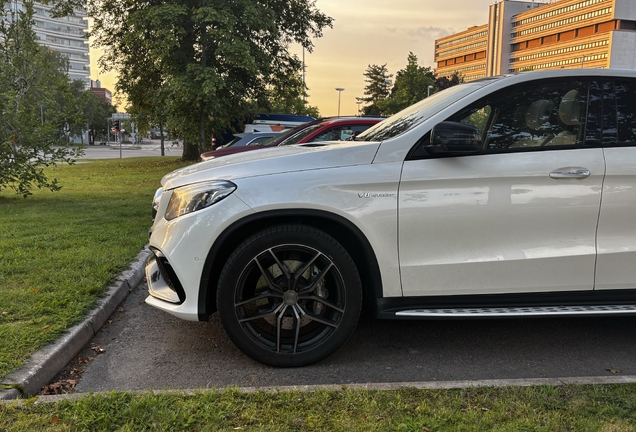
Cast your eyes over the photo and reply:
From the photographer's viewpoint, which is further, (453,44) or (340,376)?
(453,44)

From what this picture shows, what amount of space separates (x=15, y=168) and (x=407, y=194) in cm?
879

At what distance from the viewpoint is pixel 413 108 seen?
154 inches

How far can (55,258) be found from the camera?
518 centimetres

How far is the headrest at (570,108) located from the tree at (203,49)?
15322 mm

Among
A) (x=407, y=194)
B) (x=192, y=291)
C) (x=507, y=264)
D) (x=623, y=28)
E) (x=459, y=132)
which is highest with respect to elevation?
(x=623, y=28)

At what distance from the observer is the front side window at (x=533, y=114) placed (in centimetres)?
325

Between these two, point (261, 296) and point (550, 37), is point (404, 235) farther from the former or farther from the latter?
point (550, 37)

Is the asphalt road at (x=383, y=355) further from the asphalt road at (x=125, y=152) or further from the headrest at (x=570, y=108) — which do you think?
the asphalt road at (x=125, y=152)

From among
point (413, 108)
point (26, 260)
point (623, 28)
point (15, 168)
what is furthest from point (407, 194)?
point (623, 28)

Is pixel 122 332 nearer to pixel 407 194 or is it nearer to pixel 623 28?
pixel 407 194

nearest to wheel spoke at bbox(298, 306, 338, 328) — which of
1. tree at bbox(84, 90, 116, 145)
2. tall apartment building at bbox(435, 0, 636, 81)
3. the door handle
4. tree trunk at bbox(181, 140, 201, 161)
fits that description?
the door handle

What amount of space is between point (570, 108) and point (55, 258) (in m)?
4.91

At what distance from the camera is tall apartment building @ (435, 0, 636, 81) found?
243 ft

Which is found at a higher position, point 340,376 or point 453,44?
point 453,44
